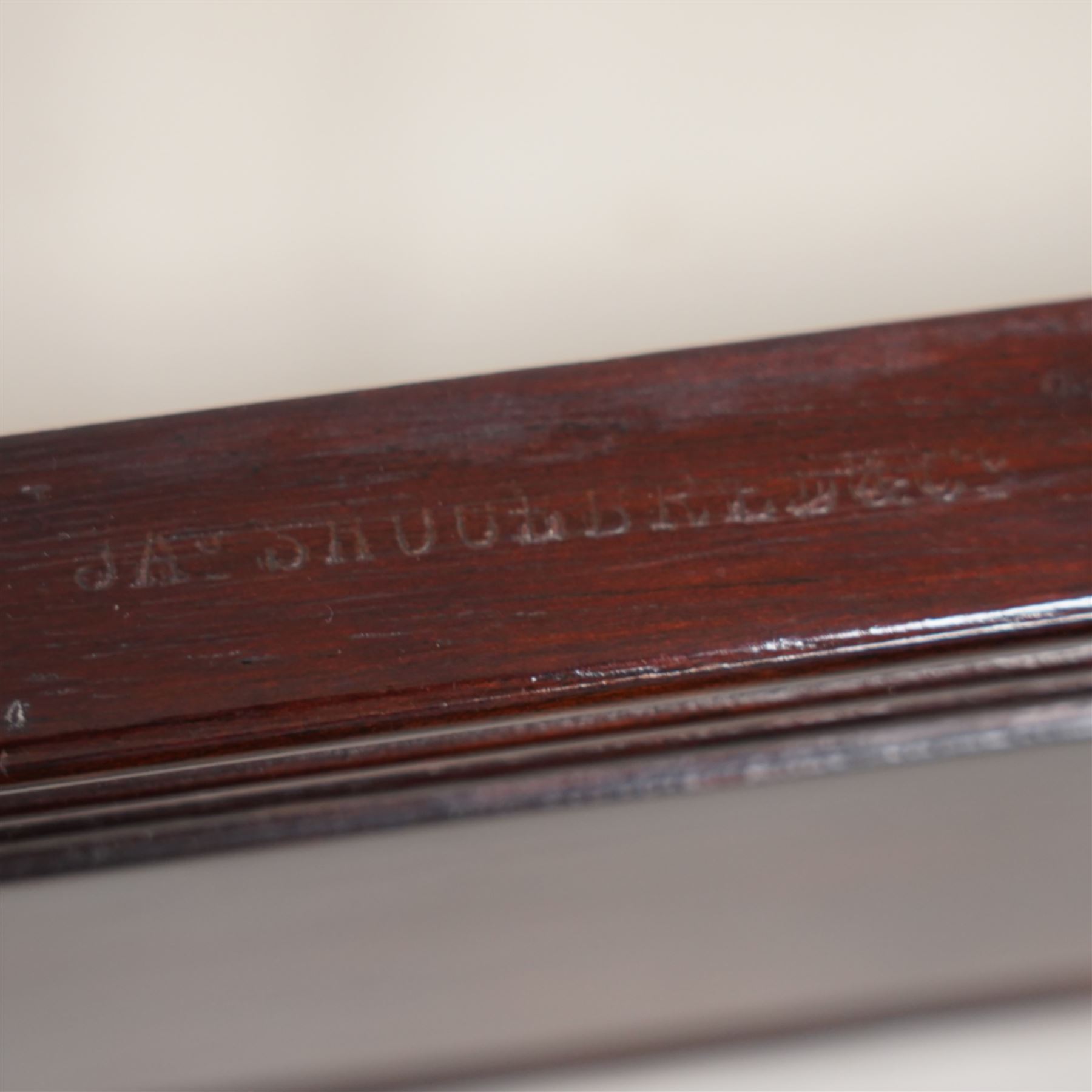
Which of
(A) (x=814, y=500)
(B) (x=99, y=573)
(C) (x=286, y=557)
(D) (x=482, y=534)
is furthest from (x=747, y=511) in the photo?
(B) (x=99, y=573)

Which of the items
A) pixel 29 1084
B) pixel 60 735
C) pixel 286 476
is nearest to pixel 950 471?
pixel 286 476

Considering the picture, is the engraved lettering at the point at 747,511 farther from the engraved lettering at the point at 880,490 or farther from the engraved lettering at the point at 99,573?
the engraved lettering at the point at 99,573

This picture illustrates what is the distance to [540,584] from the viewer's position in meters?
0.55

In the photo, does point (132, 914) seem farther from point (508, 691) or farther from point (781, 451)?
point (781, 451)

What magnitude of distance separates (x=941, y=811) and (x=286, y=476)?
1.39 ft

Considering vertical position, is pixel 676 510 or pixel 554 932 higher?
pixel 676 510

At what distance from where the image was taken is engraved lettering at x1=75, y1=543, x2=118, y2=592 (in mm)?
562

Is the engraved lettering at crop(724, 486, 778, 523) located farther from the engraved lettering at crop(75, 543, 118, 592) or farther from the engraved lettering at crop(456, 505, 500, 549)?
the engraved lettering at crop(75, 543, 118, 592)

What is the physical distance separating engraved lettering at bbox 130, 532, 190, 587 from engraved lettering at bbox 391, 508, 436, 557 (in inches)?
4.7

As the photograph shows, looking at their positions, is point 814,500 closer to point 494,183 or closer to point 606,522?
point 606,522

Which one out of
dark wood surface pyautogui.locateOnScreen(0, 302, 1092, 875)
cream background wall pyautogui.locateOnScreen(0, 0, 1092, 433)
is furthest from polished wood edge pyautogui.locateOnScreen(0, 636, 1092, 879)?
cream background wall pyautogui.locateOnScreen(0, 0, 1092, 433)

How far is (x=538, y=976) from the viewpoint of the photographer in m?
0.65

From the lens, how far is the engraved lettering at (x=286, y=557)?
562 mm

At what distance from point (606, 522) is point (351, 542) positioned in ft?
0.47
